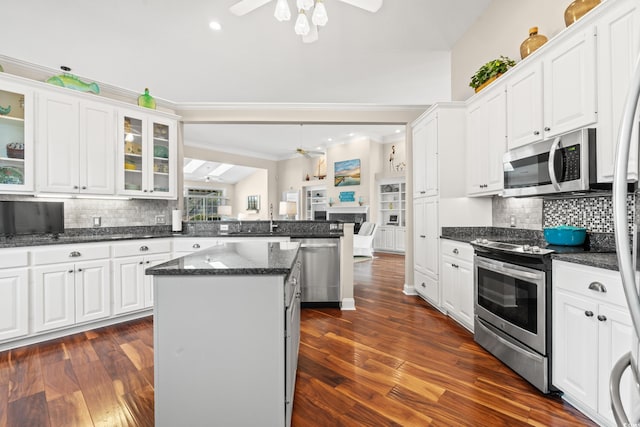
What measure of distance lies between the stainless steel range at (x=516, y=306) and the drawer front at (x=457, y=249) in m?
0.20

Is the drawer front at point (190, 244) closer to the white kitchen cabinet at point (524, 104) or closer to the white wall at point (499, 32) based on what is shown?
the white kitchen cabinet at point (524, 104)

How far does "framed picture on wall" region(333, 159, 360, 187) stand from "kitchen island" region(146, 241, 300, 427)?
7632 millimetres

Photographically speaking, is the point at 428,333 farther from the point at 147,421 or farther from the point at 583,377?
the point at 147,421

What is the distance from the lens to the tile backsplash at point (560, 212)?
6.83 ft

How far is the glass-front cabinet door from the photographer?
2.69 m

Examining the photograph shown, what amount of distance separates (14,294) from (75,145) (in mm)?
1526

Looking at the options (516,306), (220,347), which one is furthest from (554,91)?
(220,347)

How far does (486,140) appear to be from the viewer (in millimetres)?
2973

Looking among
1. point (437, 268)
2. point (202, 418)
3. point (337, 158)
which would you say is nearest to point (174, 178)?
point (202, 418)

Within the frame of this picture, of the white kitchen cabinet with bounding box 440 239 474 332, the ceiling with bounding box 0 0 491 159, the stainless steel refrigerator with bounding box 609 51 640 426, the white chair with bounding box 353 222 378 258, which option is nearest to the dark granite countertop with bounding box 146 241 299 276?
the stainless steel refrigerator with bounding box 609 51 640 426

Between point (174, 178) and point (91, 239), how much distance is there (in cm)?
129

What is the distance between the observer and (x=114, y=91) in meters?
3.59

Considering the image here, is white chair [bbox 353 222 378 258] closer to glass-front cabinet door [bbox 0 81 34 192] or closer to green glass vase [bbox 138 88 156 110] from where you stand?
green glass vase [bbox 138 88 156 110]

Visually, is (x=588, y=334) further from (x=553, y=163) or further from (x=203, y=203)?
(x=203, y=203)
